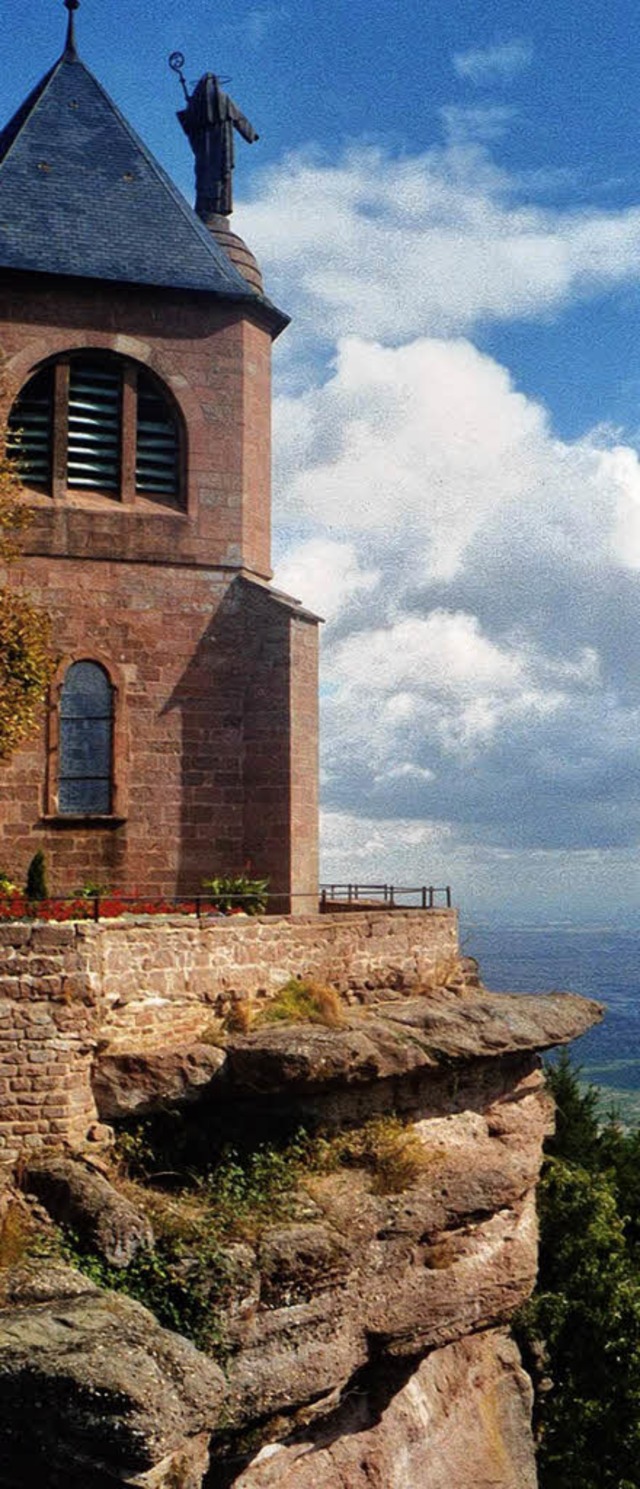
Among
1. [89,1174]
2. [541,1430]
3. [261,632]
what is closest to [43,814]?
[261,632]

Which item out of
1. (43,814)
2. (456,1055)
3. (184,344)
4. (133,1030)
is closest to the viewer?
(133,1030)

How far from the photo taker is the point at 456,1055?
1983cm

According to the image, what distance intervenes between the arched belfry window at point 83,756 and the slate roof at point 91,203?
747 centimetres

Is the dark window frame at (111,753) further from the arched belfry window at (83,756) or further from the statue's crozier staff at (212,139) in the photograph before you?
the statue's crozier staff at (212,139)

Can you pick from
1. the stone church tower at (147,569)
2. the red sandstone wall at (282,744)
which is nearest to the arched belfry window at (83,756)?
the stone church tower at (147,569)

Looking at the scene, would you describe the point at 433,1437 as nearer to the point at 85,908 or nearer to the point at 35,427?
the point at 85,908

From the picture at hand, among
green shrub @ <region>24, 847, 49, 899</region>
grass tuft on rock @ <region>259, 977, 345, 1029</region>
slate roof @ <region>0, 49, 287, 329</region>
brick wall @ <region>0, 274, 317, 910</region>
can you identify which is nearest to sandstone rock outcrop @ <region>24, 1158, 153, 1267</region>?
grass tuft on rock @ <region>259, 977, 345, 1029</region>

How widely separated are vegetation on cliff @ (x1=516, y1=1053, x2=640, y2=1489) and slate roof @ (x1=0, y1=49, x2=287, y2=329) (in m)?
18.4

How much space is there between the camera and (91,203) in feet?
86.2

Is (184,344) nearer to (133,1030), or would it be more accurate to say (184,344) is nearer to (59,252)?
(59,252)

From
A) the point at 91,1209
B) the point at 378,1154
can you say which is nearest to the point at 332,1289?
the point at 378,1154

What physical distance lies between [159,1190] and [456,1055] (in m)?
4.81

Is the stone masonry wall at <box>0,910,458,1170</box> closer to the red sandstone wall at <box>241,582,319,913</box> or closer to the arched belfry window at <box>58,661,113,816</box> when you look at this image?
the red sandstone wall at <box>241,582,319,913</box>

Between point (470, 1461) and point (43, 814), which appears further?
point (43, 814)
